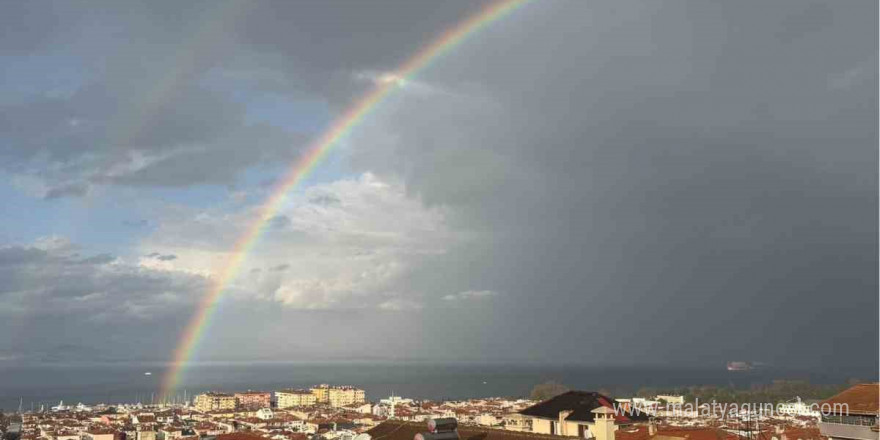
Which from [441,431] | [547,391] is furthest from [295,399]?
[441,431]

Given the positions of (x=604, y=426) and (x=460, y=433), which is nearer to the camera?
(x=604, y=426)

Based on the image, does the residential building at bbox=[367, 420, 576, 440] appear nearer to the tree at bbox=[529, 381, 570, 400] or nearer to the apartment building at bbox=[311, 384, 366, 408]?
the tree at bbox=[529, 381, 570, 400]

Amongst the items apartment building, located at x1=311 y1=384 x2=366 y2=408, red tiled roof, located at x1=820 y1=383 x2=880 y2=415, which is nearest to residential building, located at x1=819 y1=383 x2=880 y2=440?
red tiled roof, located at x1=820 y1=383 x2=880 y2=415

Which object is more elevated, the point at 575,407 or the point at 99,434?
the point at 575,407

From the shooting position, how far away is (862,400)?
23.8m

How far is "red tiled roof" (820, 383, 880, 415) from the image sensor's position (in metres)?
23.0

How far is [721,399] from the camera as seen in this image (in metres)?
102

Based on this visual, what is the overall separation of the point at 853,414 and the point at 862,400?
73cm

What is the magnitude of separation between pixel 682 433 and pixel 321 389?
116 metres

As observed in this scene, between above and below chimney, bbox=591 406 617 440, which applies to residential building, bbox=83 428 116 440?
below

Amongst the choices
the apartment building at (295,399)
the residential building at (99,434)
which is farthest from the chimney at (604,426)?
the apartment building at (295,399)

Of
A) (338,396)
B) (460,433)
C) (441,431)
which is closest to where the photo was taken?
(441,431)

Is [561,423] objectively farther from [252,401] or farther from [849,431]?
[252,401]

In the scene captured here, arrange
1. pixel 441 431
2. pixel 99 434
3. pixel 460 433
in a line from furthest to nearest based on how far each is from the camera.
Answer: pixel 99 434, pixel 460 433, pixel 441 431
